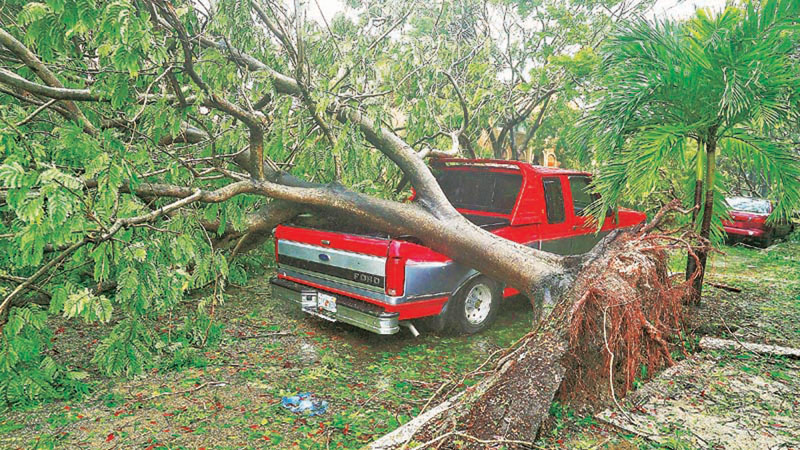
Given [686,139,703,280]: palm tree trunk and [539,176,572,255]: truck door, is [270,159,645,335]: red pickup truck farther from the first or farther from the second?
[686,139,703,280]: palm tree trunk

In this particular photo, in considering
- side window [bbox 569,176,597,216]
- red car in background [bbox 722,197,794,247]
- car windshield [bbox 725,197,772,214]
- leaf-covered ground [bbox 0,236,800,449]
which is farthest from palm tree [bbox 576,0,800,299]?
car windshield [bbox 725,197,772,214]

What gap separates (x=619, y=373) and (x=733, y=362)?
1639 mm

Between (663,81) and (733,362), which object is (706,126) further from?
(733,362)

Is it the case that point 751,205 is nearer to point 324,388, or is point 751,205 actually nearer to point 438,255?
point 438,255

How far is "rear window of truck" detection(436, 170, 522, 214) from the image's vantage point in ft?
20.2

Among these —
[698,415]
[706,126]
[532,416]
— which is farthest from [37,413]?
[706,126]

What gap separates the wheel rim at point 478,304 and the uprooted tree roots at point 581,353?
132 centimetres

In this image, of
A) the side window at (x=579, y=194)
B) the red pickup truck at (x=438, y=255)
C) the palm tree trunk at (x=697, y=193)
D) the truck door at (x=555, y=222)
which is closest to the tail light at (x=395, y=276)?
the red pickup truck at (x=438, y=255)

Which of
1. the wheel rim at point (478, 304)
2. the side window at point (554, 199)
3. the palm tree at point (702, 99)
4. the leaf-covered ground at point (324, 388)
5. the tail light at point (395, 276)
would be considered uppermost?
the palm tree at point (702, 99)

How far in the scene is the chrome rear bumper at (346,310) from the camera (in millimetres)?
4410

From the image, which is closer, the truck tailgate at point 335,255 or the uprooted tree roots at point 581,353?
the uprooted tree roots at point 581,353

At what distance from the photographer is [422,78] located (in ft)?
23.4

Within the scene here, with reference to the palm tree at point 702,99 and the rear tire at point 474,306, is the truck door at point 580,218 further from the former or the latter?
the rear tire at point 474,306

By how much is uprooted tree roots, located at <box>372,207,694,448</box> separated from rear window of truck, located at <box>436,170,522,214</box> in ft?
5.27
